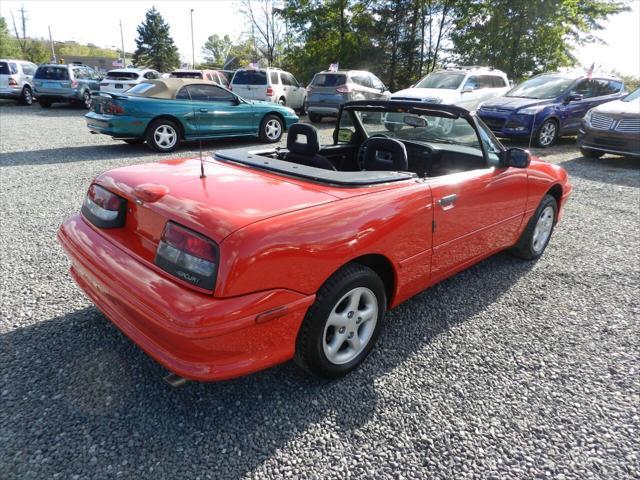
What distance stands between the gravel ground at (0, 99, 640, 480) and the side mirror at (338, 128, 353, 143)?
1550 millimetres

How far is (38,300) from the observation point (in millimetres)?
3096

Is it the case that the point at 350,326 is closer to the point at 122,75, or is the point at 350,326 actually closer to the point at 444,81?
the point at 444,81

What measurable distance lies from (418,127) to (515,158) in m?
0.77

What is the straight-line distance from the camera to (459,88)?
38.8ft

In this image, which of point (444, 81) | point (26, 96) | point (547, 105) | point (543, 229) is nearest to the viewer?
point (543, 229)

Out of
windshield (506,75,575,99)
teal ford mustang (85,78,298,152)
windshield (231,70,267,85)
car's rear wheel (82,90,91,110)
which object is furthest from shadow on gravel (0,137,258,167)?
car's rear wheel (82,90,91,110)

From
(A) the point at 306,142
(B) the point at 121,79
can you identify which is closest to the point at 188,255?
(A) the point at 306,142

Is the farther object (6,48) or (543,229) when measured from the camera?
(6,48)

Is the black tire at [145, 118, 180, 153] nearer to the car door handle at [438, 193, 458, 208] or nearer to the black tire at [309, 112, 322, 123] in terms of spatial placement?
the black tire at [309, 112, 322, 123]

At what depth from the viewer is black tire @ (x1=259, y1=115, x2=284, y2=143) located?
→ 10.3 meters

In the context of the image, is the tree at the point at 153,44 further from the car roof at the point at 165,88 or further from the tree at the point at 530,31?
the car roof at the point at 165,88

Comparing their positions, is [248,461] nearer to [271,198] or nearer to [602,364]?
[271,198]

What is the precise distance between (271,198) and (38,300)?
2.08m

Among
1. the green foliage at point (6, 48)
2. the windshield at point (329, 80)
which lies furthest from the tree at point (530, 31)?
the green foliage at point (6, 48)
